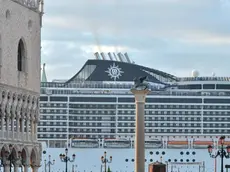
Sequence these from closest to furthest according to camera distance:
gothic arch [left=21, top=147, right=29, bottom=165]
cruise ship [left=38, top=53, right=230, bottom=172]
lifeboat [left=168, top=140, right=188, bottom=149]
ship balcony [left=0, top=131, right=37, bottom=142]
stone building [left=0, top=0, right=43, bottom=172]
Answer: stone building [left=0, top=0, right=43, bottom=172] → ship balcony [left=0, top=131, right=37, bottom=142] → gothic arch [left=21, top=147, right=29, bottom=165] → cruise ship [left=38, top=53, right=230, bottom=172] → lifeboat [left=168, top=140, right=188, bottom=149]

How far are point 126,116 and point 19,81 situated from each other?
2697 inches

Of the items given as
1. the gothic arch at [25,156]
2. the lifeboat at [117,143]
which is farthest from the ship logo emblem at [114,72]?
the gothic arch at [25,156]

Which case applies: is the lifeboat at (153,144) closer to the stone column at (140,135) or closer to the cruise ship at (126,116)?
the cruise ship at (126,116)

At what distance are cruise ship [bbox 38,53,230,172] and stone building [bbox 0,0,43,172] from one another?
57592 millimetres

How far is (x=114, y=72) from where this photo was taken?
139 m

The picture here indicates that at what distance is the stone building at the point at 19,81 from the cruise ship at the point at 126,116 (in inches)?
2267

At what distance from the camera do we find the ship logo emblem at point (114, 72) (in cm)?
13850

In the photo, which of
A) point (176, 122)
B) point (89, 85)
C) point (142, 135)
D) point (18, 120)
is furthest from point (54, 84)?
point (142, 135)

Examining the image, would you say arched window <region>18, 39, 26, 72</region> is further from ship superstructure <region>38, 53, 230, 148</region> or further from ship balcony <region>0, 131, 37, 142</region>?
ship superstructure <region>38, 53, 230, 148</region>

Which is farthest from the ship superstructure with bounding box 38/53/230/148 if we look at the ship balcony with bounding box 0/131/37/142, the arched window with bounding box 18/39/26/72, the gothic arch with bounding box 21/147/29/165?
the arched window with bounding box 18/39/26/72

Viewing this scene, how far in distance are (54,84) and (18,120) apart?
230 ft

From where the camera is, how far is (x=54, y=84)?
137 meters

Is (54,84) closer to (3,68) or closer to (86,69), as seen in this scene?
(86,69)

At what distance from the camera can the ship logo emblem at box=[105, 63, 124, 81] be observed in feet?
454
